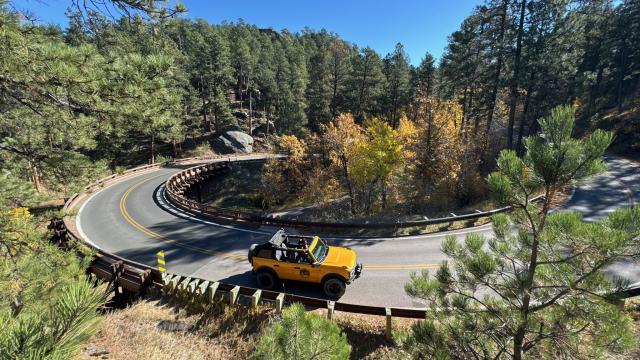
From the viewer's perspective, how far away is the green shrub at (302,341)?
247 centimetres

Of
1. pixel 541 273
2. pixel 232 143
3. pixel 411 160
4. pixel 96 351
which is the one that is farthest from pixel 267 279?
pixel 232 143

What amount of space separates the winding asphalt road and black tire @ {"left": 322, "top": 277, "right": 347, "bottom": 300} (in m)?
0.37

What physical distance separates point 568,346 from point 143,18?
7.25 meters

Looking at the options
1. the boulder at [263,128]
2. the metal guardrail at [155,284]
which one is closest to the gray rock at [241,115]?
the boulder at [263,128]

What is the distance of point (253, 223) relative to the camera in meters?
18.2

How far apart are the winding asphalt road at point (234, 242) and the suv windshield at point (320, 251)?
1.22 metres

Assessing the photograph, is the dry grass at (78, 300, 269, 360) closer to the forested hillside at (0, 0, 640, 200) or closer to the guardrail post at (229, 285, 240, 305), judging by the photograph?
the guardrail post at (229, 285, 240, 305)

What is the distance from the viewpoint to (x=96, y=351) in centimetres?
646

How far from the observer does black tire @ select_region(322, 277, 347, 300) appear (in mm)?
10250

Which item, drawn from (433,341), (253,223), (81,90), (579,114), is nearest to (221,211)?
(253,223)

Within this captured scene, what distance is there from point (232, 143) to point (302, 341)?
164 feet

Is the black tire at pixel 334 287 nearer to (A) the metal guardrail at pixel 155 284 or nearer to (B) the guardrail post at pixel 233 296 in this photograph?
(A) the metal guardrail at pixel 155 284

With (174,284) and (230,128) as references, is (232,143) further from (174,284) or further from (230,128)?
(174,284)

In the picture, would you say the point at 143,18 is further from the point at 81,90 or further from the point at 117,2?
the point at 81,90
